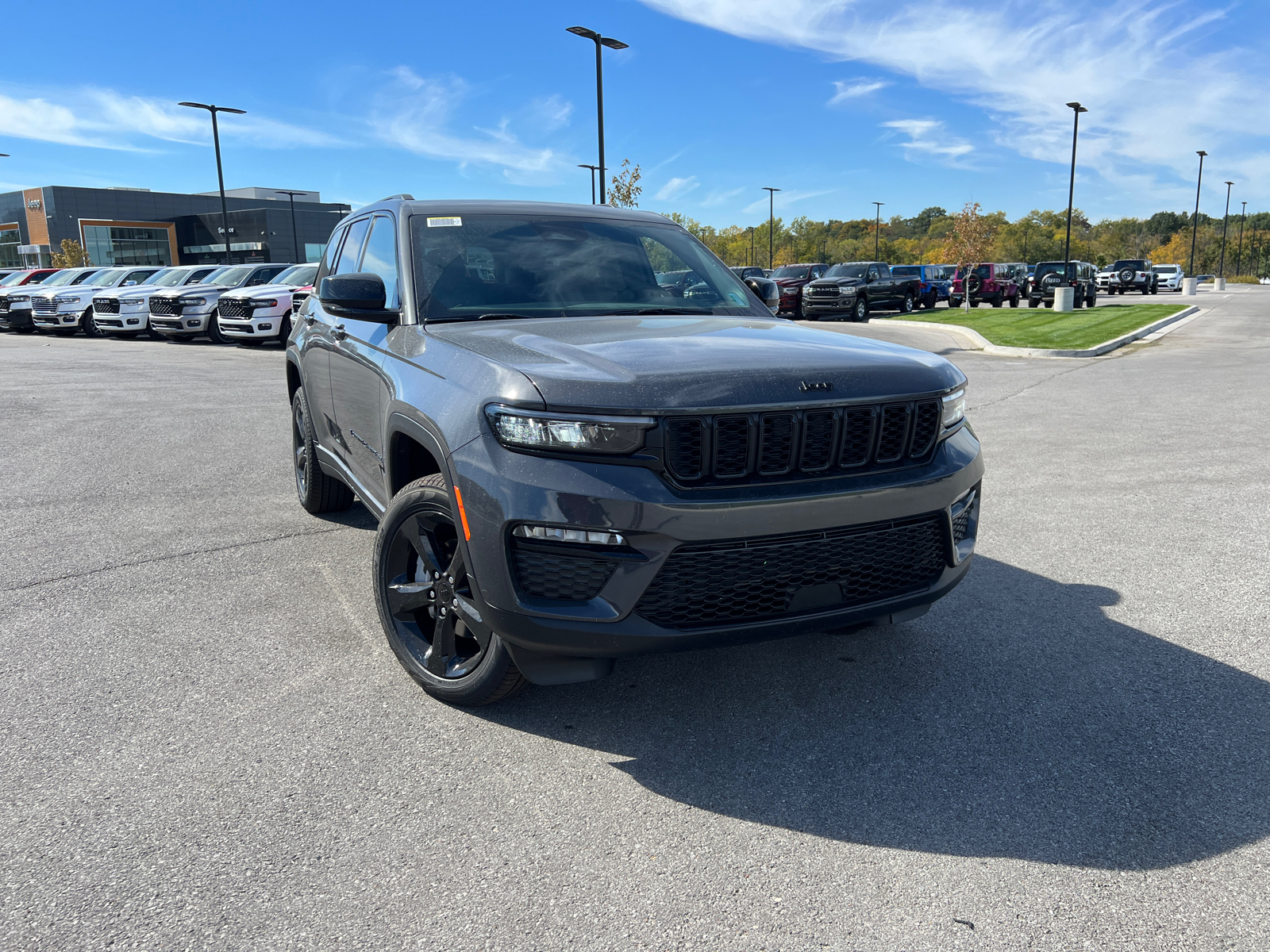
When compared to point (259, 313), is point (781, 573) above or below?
below

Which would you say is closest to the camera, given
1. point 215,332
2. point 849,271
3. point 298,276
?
point 298,276

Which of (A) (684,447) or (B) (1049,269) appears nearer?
(A) (684,447)

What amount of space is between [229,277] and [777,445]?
79.9 ft

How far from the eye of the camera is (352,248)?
5.24 meters

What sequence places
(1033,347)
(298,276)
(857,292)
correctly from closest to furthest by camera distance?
(1033,347), (298,276), (857,292)

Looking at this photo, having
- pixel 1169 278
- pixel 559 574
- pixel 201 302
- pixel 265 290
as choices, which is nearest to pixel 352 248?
pixel 559 574

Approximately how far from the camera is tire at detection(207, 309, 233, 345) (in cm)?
2273

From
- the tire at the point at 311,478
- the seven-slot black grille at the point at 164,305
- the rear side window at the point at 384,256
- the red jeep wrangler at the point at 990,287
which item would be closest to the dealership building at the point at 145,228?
the red jeep wrangler at the point at 990,287

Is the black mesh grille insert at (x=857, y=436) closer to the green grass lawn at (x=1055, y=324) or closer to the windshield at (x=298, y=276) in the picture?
the green grass lawn at (x=1055, y=324)

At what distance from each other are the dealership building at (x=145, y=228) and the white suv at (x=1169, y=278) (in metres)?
69.3

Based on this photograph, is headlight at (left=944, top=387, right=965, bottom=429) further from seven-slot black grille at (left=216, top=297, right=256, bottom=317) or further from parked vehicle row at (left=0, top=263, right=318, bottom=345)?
seven-slot black grille at (left=216, top=297, right=256, bottom=317)

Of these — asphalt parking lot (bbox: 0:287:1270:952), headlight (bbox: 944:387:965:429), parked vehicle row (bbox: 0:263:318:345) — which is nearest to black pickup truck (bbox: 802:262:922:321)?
parked vehicle row (bbox: 0:263:318:345)

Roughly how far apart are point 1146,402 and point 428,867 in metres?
11.0

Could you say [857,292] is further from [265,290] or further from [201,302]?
[201,302]
